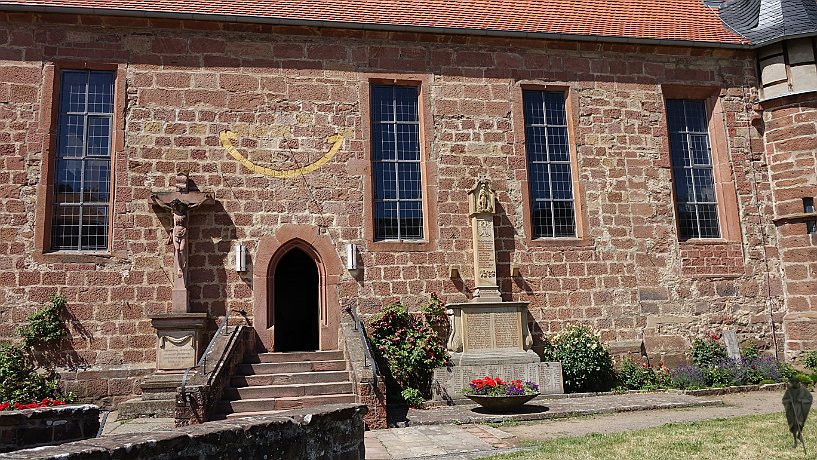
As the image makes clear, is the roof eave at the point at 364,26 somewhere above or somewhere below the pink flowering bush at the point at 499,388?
above

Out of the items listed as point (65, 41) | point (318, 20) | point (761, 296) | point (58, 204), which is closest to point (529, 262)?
point (761, 296)

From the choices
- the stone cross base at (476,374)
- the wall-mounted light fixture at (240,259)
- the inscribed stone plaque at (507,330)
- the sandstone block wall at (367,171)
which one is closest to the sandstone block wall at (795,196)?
the sandstone block wall at (367,171)

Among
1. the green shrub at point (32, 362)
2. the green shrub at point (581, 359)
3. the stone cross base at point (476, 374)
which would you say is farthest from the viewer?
the green shrub at point (581, 359)

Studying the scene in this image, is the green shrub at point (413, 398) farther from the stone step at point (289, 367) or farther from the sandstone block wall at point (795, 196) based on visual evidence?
the sandstone block wall at point (795, 196)

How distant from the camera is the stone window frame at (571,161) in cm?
1305

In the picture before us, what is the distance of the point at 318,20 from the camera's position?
12703mm

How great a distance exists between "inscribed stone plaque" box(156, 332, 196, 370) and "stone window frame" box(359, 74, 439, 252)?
3.47 m

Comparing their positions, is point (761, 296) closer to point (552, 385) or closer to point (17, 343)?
point (552, 385)

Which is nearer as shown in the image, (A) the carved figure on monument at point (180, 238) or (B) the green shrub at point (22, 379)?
(B) the green shrub at point (22, 379)

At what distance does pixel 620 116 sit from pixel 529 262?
3.65m

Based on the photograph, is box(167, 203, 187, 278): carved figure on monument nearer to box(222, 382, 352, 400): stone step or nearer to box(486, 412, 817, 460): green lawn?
box(222, 382, 352, 400): stone step

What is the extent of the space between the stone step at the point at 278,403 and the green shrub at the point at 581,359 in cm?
408

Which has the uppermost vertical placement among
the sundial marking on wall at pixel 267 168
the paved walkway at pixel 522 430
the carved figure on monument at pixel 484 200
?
the sundial marking on wall at pixel 267 168

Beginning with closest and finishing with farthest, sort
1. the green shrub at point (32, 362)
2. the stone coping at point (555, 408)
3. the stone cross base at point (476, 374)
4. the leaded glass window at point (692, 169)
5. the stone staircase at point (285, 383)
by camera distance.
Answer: the stone coping at point (555, 408), the stone staircase at point (285, 383), the green shrub at point (32, 362), the stone cross base at point (476, 374), the leaded glass window at point (692, 169)
